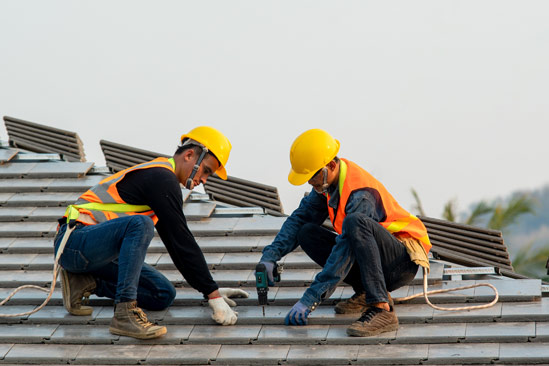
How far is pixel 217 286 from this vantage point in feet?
21.6

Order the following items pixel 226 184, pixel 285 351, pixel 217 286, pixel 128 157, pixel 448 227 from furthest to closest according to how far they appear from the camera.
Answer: pixel 128 157
pixel 226 184
pixel 448 227
pixel 217 286
pixel 285 351

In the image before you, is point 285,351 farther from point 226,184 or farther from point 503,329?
point 226,184

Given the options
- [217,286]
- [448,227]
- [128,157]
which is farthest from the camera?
[128,157]

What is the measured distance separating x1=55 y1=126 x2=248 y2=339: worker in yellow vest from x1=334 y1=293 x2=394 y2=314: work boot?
2.28ft

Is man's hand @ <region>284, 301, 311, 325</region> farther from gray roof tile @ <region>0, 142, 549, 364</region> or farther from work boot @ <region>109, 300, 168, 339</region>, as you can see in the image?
work boot @ <region>109, 300, 168, 339</region>

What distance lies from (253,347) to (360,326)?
0.70 metres

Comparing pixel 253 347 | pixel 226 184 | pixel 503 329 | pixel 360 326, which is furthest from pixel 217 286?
pixel 226 184

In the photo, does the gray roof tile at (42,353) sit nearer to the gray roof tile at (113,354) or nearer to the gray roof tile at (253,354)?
the gray roof tile at (113,354)

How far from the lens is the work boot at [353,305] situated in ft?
21.5

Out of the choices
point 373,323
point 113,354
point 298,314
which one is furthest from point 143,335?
point 373,323

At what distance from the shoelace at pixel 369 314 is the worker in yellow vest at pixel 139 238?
2.88 feet

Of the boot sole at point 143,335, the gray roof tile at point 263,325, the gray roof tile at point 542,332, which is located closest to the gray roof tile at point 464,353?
the gray roof tile at point 263,325

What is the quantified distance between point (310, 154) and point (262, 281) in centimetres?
92

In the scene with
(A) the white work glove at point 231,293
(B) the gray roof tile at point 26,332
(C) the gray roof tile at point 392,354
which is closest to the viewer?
(C) the gray roof tile at point 392,354
